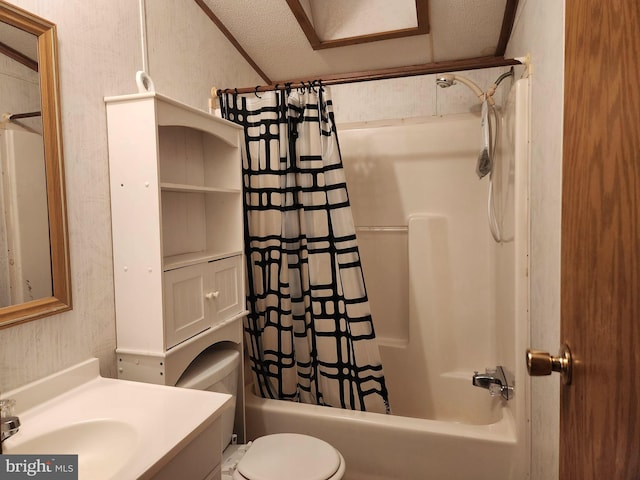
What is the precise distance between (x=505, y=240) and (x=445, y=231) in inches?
19.5

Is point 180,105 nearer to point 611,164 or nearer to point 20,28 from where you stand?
point 20,28

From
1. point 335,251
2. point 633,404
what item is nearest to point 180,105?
point 335,251

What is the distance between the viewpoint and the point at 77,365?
1.20 metres

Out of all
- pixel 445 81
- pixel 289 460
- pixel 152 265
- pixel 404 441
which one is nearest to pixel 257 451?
pixel 289 460

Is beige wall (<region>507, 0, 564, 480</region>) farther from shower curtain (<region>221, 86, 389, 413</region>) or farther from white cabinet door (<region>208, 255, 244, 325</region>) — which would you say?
white cabinet door (<region>208, 255, 244, 325</region>)

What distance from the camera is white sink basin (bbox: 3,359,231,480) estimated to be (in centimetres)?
88

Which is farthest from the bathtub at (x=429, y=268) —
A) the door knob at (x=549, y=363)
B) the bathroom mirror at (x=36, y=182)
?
the door knob at (x=549, y=363)

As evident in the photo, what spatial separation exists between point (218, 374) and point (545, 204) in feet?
4.28

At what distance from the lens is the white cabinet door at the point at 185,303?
4.24 feet

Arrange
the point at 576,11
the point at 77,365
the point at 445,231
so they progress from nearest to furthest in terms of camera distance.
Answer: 1. the point at 576,11
2. the point at 77,365
3. the point at 445,231

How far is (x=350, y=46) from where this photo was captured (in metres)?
2.15

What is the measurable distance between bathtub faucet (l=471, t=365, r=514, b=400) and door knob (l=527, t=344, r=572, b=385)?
1248 millimetres

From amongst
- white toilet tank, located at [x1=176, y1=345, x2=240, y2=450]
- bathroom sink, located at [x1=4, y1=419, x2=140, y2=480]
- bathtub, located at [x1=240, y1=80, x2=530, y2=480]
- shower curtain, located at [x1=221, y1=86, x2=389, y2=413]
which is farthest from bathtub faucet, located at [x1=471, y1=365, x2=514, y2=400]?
bathroom sink, located at [x1=4, y1=419, x2=140, y2=480]

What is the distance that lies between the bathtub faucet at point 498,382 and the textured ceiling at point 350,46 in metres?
1.67
